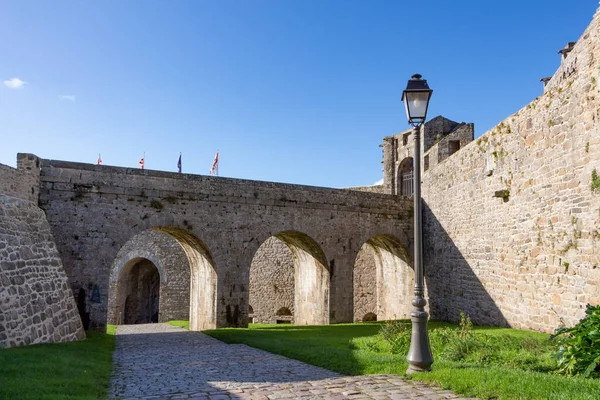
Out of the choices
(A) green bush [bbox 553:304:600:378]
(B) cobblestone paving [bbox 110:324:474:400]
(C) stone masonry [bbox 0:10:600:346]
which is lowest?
(B) cobblestone paving [bbox 110:324:474:400]

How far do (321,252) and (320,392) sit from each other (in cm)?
1254

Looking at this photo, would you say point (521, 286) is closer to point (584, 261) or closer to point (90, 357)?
point (584, 261)

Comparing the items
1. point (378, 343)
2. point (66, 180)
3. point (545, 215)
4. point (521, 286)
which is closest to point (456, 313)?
point (521, 286)

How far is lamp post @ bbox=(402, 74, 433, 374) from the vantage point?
6.86 meters

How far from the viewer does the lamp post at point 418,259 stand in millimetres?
6859

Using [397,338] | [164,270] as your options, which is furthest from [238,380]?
[164,270]

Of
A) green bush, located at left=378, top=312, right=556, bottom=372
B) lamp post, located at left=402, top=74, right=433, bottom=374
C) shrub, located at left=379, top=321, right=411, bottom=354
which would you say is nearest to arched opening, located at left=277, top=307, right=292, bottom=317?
shrub, located at left=379, top=321, right=411, bottom=354

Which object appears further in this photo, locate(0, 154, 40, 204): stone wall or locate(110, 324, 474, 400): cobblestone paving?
locate(0, 154, 40, 204): stone wall

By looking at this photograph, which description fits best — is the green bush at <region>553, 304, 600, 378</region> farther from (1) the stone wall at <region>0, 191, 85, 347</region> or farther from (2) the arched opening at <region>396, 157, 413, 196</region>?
(2) the arched opening at <region>396, 157, 413, 196</region>

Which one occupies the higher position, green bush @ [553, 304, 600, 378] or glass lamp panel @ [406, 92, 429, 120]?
glass lamp panel @ [406, 92, 429, 120]

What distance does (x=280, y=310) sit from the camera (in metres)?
26.2

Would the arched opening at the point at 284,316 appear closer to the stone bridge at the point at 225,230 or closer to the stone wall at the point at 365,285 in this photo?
the stone wall at the point at 365,285

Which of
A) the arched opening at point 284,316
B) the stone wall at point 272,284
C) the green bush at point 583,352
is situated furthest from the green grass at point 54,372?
the arched opening at point 284,316

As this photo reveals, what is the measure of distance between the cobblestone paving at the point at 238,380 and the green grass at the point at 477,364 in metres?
0.33
